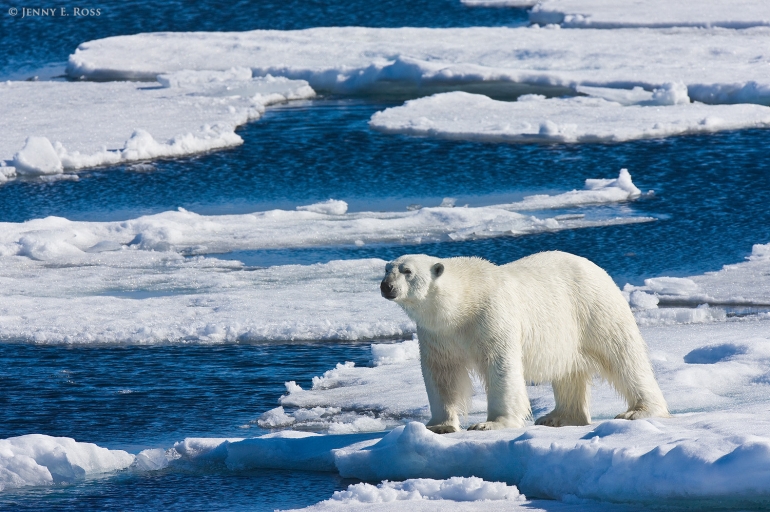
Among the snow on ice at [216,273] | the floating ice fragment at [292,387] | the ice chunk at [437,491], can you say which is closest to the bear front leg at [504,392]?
the ice chunk at [437,491]

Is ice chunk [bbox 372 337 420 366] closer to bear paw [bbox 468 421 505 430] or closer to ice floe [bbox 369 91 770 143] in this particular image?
bear paw [bbox 468 421 505 430]

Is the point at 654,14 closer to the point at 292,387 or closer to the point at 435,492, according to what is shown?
the point at 292,387

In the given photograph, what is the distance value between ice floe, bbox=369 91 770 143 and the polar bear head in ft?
31.1

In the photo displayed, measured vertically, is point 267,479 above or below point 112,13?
below

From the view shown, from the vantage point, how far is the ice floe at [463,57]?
53.4ft

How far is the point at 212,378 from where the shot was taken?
6.96m

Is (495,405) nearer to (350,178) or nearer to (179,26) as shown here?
(350,178)

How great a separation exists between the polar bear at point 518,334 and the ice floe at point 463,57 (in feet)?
36.2

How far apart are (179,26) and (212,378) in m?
18.1

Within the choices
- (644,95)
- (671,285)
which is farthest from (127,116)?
(671,285)

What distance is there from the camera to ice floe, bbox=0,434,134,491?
5.08 m

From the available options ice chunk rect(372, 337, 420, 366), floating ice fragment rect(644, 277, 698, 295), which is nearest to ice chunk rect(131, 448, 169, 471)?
ice chunk rect(372, 337, 420, 366)

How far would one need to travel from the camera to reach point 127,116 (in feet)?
52.4

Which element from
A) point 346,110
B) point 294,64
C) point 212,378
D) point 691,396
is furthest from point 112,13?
point 691,396
